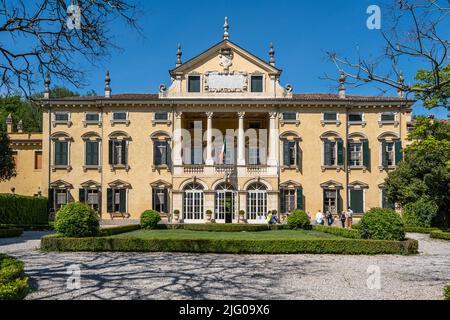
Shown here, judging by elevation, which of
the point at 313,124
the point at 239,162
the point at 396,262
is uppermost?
the point at 313,124

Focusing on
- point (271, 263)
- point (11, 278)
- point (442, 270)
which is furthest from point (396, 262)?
point (11, 278)

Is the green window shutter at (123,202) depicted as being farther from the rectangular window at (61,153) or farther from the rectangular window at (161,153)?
the rectangular window at (61,153)

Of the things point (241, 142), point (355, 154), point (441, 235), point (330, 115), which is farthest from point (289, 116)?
point (441, 235)

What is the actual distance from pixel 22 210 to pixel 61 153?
6.31 m

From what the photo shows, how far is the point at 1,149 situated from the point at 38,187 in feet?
18.3

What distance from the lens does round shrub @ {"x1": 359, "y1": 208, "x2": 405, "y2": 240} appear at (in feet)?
57.8

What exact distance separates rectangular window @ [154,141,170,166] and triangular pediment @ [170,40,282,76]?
550 centimetres

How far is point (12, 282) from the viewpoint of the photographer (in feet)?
26.9

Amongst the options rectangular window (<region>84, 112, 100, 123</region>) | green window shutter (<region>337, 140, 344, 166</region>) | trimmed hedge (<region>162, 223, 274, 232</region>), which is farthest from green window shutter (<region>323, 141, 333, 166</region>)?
rectangular window (<region>84, 112, 100, 123</region>)

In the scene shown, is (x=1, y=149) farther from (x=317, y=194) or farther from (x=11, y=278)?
(x=11, y=278)

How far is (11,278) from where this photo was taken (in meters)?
8.82

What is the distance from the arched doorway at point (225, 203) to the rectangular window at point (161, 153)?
183 inches

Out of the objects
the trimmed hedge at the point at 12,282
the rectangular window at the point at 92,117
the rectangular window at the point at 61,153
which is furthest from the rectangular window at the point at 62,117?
the trimmed hedge at the point at 12,282
